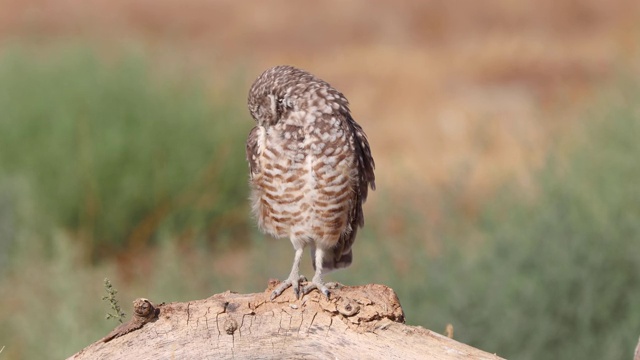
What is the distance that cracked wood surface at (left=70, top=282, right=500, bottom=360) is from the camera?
13.6 feet

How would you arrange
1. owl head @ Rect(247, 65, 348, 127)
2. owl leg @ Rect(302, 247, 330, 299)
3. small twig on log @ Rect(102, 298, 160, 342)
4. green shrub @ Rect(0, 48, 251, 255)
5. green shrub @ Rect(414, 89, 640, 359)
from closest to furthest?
small twig on log @ Rect(102, 298, 160, 342)
owl leg @ Rect(302, 247, 330, 299)
owl head @ Rect(247, 65, 348, 127)
green shrub @ Rect(414, 89, 640, 359)
green shrub @ Rect(0, 48, 251, 255)

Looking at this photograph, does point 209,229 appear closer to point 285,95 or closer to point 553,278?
point 553,278

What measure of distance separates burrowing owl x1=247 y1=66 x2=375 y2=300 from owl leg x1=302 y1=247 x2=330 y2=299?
0.04m

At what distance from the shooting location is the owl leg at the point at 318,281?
4.46m

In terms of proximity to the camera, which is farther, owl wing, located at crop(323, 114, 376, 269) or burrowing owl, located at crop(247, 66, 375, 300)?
owl wing, located at crop(323, 114, 376, 269)

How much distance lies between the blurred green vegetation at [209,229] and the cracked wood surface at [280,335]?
9.76 ft

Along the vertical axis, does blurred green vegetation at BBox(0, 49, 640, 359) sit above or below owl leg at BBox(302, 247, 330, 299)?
above

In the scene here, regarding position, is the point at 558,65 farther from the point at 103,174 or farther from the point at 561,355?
the point at 561,355

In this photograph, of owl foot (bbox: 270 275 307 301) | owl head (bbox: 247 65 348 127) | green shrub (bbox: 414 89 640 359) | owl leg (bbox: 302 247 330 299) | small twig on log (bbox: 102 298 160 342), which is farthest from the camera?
green shrub (bbox: 414 89 640 359)

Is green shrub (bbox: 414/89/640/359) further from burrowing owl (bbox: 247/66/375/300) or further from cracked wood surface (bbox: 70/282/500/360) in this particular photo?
cracked wood surface (bbox: 70/282/500/360)

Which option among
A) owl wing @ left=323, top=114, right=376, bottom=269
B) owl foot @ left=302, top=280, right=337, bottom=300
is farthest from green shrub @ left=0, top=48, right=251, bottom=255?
owl foot @ left=302, top=280, right=337, bottom=300

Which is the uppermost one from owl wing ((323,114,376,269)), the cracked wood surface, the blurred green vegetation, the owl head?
the blurred green vegetation

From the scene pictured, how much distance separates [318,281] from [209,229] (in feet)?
25.7

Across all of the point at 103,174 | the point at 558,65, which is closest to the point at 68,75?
the point at 103,174
